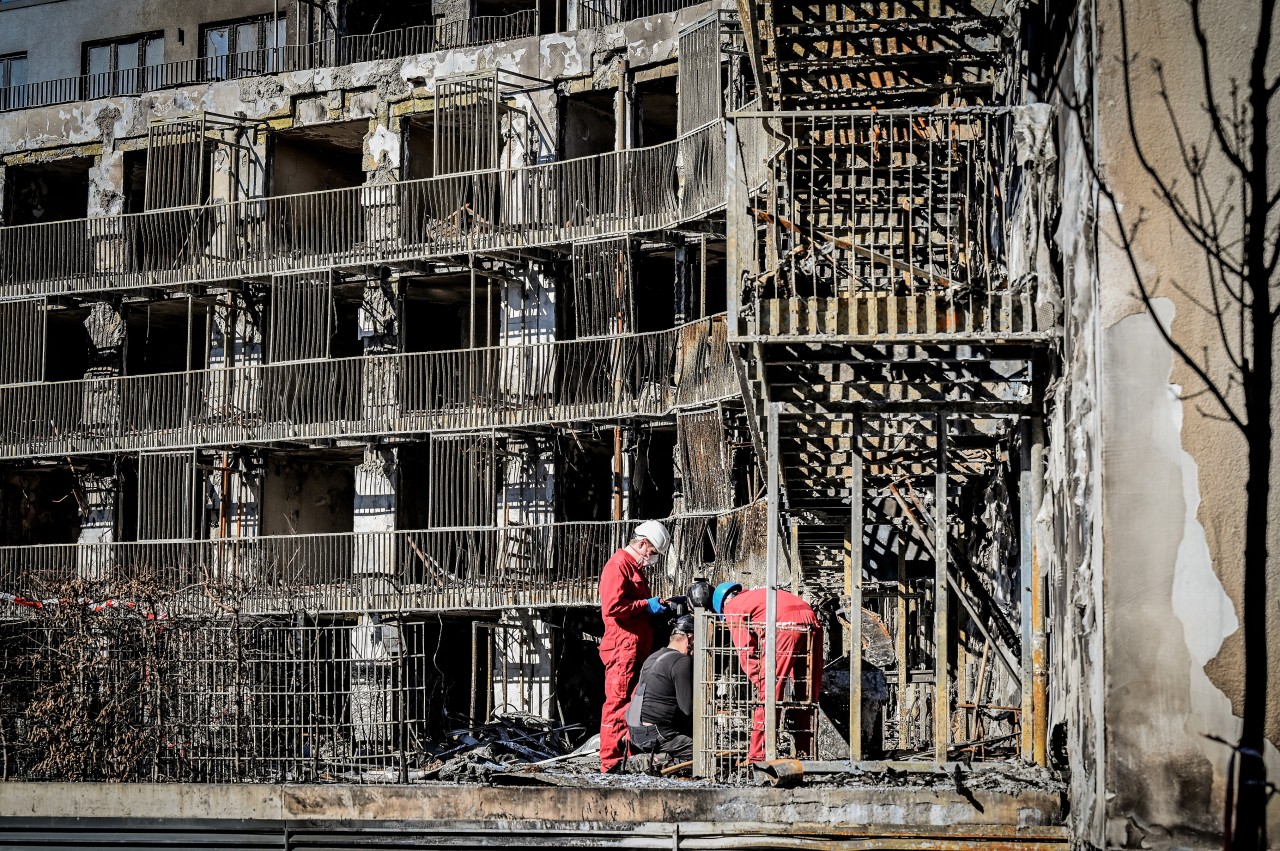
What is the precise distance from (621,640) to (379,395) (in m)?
18.1

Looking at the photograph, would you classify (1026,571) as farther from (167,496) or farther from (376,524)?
(167,496)

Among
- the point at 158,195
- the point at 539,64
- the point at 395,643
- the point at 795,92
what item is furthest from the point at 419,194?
the point at 795,92

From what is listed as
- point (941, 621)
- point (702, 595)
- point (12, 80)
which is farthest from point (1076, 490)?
point (12, 80)

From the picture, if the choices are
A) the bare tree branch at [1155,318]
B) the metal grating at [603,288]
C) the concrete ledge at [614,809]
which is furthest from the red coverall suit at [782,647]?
the metal grating at [603,288]

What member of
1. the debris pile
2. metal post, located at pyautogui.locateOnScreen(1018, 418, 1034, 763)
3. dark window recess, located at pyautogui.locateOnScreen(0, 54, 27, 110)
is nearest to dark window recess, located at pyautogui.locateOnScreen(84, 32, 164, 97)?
dark window recess, located at pyautogui.locateOnScreen(0, 54, 27, 110)

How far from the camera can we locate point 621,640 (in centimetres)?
1467

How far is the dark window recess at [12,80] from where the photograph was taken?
3772 cm

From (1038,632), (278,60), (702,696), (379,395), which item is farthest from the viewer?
(278,60)

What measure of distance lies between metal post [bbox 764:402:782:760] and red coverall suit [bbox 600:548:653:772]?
187cm

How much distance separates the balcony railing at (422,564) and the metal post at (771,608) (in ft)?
46.8

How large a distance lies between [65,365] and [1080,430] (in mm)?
30111

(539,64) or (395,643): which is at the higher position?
(539,64)

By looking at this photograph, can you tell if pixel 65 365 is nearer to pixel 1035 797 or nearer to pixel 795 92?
pixel 795 92

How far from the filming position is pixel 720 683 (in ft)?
43.4
